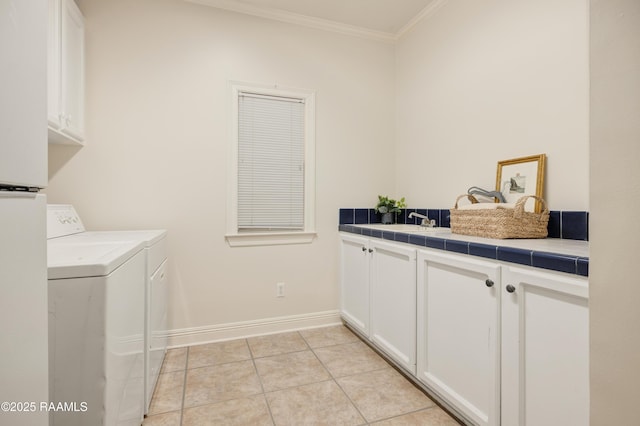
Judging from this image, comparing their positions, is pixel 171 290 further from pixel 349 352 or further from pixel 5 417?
pixel 5 417

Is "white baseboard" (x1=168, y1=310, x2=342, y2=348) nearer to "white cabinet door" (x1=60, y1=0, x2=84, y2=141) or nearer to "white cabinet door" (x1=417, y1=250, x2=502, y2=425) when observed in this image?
"white cabinet door" (x1=417, y1=250, x2=502, y2=425)

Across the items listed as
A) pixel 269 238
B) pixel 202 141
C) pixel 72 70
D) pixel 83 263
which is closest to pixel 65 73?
pixel 72 70

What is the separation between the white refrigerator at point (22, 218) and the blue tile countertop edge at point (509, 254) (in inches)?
55.7

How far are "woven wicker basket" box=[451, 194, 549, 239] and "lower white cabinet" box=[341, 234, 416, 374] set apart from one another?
0.39 meters

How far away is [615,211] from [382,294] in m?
1.73

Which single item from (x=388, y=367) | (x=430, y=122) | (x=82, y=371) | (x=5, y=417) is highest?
(x=430, y=122)

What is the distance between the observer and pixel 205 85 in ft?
8.21

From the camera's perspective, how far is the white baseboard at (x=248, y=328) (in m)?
2.46

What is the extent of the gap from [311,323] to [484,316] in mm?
1736

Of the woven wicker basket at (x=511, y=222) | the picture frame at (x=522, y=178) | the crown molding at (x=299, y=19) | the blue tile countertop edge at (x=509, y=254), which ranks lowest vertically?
the blue tile countertop edge at (x=509, y=254)

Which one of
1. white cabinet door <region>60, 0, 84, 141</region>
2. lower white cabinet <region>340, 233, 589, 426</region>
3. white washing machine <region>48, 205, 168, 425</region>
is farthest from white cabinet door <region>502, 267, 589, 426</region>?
white cabinet door <region>60, 0, 84, 141</region>

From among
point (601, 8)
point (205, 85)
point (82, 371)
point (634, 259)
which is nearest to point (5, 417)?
point (82, 371)

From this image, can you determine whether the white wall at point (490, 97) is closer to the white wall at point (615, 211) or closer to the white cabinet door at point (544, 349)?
the white cabinet door at point (544, 349)

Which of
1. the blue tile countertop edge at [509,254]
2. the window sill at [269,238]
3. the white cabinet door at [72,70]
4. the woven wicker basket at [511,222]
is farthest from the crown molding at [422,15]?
the white cabinet door at [72,70]
